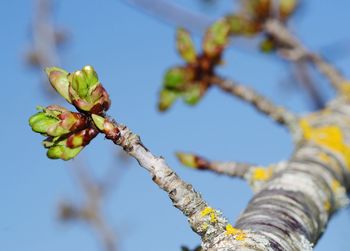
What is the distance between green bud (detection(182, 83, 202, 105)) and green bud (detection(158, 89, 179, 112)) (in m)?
0.04

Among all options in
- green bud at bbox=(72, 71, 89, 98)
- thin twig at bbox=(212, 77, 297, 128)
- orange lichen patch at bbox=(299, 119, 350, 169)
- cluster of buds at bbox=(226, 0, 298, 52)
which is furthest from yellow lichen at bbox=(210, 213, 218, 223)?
cluster of buds at bbox=(226, 0, 298, 52)

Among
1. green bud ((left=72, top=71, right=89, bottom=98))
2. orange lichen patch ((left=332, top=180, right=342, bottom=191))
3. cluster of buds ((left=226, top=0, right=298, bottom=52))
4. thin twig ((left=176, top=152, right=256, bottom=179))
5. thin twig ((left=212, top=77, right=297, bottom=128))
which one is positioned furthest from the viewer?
cluster of buds ((left=226, top=0, right=298, bottom=52))

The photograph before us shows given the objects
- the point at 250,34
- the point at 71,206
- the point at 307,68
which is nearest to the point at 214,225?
the point at 250,34

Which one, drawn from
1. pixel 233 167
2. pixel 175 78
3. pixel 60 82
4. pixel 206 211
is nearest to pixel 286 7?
pixel 175 78

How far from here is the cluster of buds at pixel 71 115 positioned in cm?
106

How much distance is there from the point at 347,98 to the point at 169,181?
4.26 ft

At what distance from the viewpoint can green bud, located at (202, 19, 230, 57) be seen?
2.00 metres

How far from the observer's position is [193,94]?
6.82 feet

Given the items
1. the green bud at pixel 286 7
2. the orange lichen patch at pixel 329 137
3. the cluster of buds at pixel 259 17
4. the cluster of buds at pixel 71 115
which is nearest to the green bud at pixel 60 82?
the cluster of buds at pixel 71 115

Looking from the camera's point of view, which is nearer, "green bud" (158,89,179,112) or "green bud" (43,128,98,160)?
"green bud" (43,128,98,160)

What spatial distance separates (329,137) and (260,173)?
0.32m

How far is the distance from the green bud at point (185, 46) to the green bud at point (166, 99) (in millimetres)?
129

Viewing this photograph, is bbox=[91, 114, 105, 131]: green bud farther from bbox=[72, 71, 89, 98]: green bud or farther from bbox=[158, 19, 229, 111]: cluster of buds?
bbox=[158, 19, 229, 111]: cluster of buds

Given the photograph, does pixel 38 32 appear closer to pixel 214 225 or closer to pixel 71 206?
pixel 71 206
